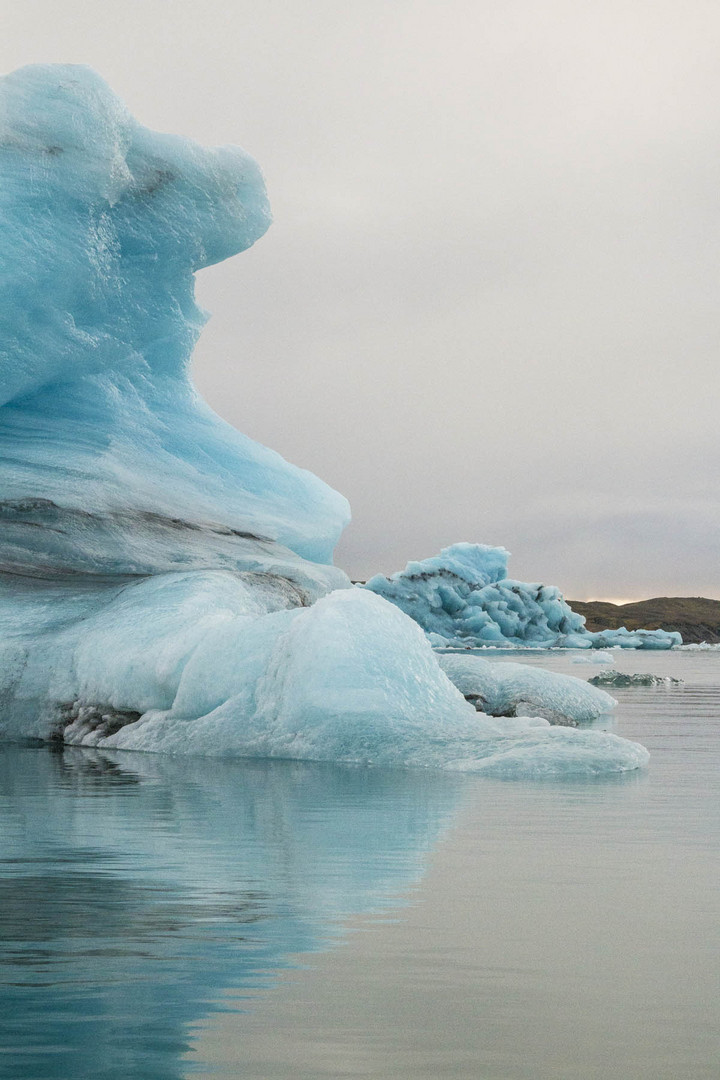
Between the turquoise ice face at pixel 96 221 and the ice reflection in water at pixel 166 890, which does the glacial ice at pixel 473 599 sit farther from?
the ice reflection in water at pixel 166 890

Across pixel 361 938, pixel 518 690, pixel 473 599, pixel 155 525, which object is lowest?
pixel 361 938

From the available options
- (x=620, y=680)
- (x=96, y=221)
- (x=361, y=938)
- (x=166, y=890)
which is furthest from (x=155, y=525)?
(x=620, y=680)

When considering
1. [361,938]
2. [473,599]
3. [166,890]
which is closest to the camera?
[361,938]

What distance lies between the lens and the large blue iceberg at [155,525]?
29.8ft

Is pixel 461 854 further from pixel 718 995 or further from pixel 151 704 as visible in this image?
pixel 151 704

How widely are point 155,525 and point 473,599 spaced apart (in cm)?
3979

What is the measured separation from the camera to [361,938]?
3.47 metres

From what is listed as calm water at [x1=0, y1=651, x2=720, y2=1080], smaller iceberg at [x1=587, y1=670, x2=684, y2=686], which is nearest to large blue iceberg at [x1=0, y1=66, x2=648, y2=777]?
calm water at [x1=0, y1=651, x2=720, y2=1080]

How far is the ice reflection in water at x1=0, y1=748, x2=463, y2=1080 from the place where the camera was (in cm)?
273

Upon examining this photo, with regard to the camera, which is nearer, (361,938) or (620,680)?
(361,938)

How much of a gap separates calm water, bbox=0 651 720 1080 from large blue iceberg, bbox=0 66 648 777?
2510 mm

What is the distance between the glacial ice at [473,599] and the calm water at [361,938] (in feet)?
146

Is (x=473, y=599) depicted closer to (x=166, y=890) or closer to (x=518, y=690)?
(x=518, y=690)

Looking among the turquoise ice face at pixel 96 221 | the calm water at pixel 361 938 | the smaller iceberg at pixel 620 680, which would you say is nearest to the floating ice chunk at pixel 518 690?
the turquoise ice face at pixel 96 221
